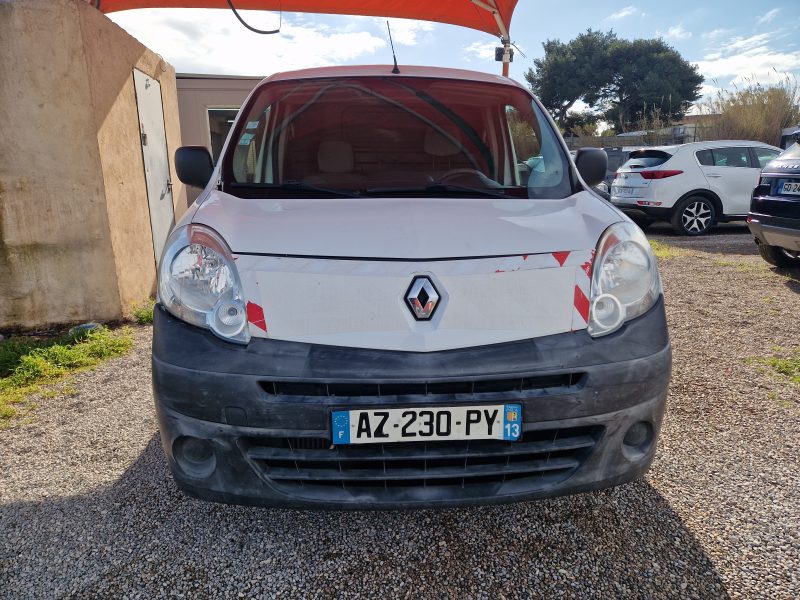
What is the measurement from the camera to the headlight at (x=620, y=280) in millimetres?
1726

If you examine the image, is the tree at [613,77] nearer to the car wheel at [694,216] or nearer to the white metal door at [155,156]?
the car wheel at [694,216]

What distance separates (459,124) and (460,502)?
1965 mm

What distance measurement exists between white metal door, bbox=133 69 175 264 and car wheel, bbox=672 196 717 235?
7.70m

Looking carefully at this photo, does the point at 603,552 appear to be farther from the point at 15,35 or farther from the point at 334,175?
the point at 15,35

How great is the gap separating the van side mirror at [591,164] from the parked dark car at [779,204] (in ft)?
11.9

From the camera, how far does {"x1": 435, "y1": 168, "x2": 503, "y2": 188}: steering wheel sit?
241 centimetres

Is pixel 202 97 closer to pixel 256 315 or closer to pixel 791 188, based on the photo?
pixel 791 188

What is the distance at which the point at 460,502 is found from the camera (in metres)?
1.66

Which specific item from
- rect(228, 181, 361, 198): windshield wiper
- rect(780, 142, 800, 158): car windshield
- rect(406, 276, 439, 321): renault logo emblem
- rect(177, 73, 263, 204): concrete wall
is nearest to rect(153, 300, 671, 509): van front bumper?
rect(406, 276, 439, 321): renault logo emblem

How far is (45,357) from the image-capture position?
386 cm

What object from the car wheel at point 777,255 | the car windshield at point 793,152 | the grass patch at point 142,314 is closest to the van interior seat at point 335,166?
the grass patch at point 142,314

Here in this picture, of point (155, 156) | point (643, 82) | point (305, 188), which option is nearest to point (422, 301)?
point (305, 188)

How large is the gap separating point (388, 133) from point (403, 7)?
16.1ft

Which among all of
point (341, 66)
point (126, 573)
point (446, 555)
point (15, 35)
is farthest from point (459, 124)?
point (15, 35)
